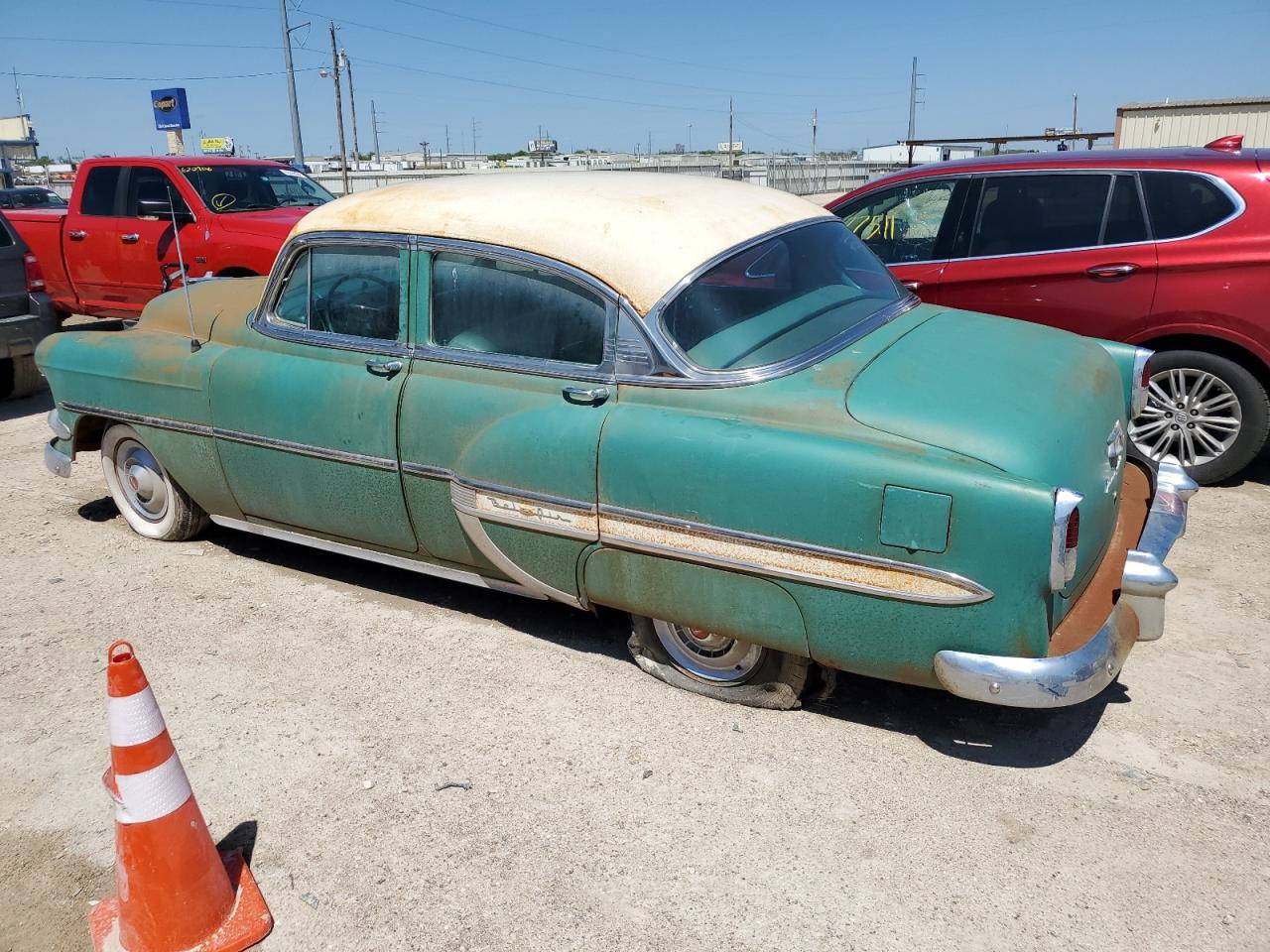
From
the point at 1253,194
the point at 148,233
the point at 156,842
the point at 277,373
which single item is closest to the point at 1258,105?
the point at 1253,194

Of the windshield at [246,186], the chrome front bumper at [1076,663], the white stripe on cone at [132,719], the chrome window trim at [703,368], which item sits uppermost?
Answer: the windshield at [246,186]

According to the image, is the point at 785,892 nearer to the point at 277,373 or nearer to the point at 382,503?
the point at 382,503

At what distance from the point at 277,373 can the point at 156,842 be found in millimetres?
2138

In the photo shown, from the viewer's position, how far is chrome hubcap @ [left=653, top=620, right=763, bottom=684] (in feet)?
11.4

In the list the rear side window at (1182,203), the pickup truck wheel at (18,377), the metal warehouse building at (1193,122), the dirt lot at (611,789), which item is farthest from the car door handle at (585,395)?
the metal warehouse building at (1193,122)

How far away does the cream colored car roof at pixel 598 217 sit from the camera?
11.1ft

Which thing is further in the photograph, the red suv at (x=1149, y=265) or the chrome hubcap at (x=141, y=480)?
the red suv at (x=1149, y=265)

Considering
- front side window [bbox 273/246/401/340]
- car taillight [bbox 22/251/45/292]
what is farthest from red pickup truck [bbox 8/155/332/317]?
front side window [bbox 273/246/401/340]

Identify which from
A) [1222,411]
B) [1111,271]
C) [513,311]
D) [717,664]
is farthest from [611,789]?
[1222,411]

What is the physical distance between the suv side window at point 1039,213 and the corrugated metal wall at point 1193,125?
12937 mm

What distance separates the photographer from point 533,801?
306 centimetres

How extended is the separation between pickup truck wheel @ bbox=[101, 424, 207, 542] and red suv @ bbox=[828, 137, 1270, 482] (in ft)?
13.9

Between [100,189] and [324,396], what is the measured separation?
23.6ft

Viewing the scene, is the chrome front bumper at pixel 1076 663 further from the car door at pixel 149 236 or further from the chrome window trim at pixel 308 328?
the car door at pixel 149 236
